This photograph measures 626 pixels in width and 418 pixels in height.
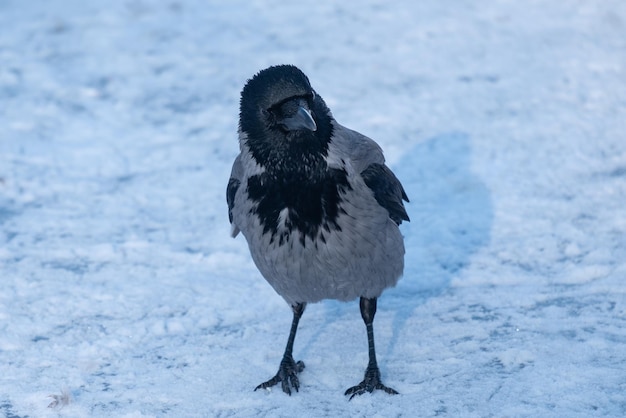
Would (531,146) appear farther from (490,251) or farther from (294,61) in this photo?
(294,61)

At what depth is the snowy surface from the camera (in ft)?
15.4

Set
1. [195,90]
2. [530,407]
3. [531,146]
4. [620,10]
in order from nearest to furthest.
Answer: [530,407] → [531,146] → [195,90] → [620,10]

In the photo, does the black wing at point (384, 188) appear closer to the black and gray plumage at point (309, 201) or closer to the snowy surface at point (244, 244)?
the black and gray plumage at point (309, 201)

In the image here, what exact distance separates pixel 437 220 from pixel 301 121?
2561mm

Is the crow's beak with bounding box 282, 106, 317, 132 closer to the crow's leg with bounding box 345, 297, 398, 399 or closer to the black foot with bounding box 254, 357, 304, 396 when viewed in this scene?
the crow's leg with bounding box 345, 297, 398, 399

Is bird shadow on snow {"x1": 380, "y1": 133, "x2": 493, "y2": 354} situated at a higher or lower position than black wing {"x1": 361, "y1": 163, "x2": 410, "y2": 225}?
lower

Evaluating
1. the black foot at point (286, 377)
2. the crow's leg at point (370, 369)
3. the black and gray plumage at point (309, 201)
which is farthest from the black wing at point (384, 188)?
the black foot at point (286, 377)

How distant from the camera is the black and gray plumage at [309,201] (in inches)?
169

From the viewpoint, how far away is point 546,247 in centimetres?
600

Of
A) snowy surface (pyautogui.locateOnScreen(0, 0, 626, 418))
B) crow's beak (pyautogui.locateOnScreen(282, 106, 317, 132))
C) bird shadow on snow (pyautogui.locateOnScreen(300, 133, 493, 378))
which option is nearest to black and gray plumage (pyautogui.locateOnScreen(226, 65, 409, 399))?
crow's beak (pyautogui.locateOnScreen(282, 106, 317, 132))

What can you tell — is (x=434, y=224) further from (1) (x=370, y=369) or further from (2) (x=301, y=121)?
(2) (x=301, y=121)

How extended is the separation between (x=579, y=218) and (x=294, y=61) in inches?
157

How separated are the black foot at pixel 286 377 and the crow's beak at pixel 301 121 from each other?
1.37 meters

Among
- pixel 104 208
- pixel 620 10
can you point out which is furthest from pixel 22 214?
pixel 620 10
